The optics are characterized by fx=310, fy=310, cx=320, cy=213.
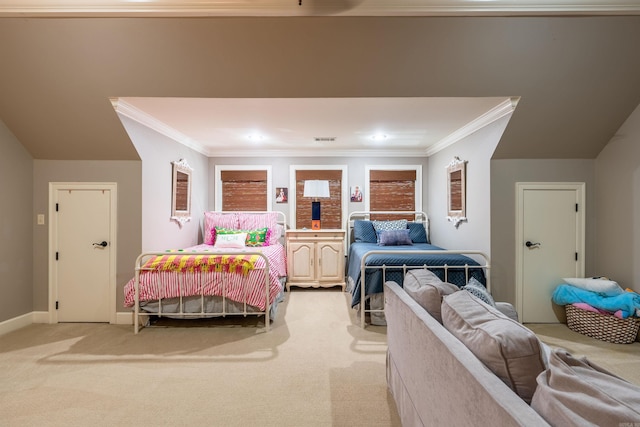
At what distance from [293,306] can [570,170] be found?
3573 mm

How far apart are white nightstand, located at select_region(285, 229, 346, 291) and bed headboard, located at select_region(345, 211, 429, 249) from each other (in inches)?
20.6

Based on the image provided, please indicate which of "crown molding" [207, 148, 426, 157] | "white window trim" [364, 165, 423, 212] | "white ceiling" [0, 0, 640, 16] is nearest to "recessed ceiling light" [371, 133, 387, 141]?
"crown molding" [207, 148, 426, 157]

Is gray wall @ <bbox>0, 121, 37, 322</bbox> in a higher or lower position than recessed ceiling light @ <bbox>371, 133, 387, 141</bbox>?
lower

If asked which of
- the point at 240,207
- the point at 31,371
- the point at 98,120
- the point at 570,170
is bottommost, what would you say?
the point at 31,371

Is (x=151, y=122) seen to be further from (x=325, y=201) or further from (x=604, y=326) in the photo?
(x=604, y=326)

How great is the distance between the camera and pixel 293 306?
3969 millimetres

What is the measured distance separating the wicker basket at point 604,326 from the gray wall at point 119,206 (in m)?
4.64

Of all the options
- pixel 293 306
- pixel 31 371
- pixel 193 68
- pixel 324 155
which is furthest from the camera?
pixel 324 155

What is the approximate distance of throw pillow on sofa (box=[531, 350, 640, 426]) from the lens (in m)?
0.70

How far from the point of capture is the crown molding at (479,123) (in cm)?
298

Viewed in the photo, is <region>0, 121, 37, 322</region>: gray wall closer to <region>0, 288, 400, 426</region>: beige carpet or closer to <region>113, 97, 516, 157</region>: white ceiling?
<region>0, 288, 400, 426</region>: beige carpet

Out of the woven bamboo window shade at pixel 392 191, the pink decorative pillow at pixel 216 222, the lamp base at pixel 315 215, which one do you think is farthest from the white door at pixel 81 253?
the woven bamboo window shade at pixel 392 191

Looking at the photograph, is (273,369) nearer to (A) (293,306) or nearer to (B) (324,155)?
(A) (293,306)

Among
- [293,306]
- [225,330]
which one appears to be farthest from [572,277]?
[225,330]
